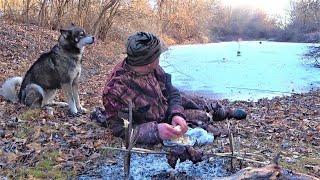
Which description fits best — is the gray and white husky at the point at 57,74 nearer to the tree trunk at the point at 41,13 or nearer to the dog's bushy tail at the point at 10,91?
the dog's bushy tail at the point at 10,91

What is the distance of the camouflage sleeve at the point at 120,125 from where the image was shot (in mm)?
4523

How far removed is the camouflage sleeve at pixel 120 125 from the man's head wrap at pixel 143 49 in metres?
0.44

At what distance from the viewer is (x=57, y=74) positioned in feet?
25.6

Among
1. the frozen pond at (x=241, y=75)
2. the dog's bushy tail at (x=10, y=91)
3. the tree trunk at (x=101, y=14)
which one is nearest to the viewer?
the dog's bushy tail at (x=10, y=91)

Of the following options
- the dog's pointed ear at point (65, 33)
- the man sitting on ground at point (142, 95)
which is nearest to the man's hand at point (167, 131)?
the man sitting on ground at point (142, 95)

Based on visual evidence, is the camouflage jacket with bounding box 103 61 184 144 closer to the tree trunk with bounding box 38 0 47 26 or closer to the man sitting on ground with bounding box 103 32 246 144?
the man sitting on ground with bounding box 103 32 246 144

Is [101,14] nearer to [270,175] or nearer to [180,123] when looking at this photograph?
[180,123]

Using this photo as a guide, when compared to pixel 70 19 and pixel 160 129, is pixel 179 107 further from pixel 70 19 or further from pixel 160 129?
pixel 70 19

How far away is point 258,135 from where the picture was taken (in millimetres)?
5598

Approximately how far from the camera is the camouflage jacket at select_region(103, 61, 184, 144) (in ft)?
15.4

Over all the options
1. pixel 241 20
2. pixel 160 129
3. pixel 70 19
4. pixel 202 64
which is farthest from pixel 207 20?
pixel 160 129

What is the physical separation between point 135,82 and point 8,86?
4208 mm

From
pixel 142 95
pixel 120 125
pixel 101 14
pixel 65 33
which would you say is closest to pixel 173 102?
pixel 142 95

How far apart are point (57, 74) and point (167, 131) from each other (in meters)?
3.92
